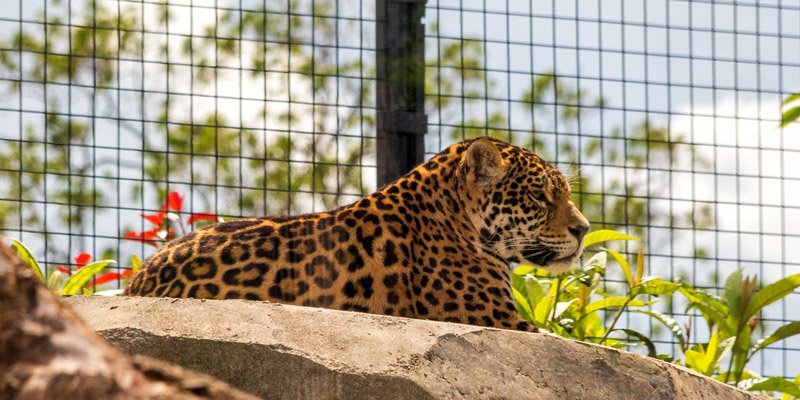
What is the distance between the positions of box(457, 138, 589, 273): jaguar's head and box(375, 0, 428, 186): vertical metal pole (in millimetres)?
1038

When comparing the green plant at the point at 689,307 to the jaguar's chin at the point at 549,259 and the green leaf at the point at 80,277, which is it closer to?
the jaguar's chin at the point at 549,259

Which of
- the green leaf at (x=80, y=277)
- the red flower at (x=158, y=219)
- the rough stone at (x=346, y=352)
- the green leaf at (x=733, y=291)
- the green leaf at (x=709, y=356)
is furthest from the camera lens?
the red flower at (x=158, y=219)

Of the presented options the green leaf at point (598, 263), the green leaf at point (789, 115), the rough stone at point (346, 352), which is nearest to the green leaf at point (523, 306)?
the green leaf at point (598, 263)

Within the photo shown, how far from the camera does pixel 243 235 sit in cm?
594

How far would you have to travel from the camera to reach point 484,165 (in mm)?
6738

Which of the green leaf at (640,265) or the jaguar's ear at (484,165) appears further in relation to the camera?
the green leaf at (640,265)

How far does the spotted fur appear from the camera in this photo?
580 cm

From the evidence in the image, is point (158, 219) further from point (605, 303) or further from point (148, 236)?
point (605, 303)

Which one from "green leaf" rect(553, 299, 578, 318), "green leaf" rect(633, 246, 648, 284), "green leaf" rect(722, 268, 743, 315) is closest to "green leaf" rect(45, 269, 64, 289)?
"green leaf" rect(553, 299, 578, 318)

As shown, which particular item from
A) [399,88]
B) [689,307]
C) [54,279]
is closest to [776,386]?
[689,307]

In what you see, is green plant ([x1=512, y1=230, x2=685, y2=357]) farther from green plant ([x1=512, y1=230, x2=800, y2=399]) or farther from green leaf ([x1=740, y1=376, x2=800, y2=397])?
green leaf ([x1=740, y1=376, x2=800, y2=397])

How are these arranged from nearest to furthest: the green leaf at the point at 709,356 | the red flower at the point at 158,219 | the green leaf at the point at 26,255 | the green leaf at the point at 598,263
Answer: the green leaf at the point at 26,255, the green leaf at the point at 709,356, the green leaf at the point at 598,263, the red flower at the point at 158,219

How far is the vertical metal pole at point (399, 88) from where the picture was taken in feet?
25.5

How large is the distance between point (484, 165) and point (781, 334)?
2.11 metres
